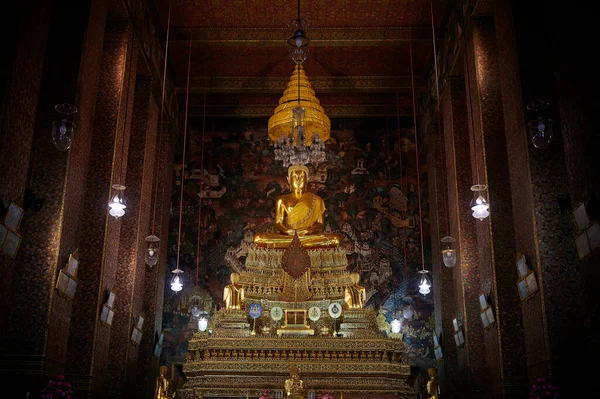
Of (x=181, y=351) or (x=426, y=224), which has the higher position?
(x=426, y=224)

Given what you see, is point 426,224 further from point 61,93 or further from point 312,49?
point 61,93

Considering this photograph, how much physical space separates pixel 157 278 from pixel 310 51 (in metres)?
5.84

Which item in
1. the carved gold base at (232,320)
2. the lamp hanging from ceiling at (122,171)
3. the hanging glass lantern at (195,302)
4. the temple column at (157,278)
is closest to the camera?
the lamp hanging from ceiling at (122,171)

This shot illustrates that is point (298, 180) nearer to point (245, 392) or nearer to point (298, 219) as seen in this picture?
point (298, 219)

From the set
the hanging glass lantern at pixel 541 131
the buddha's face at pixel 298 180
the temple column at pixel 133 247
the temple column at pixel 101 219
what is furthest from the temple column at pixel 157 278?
the hanging glass lantern at pixel 541 131

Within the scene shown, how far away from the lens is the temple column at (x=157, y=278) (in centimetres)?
1181

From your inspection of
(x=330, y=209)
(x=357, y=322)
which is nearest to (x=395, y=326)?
(x=357, y=322)

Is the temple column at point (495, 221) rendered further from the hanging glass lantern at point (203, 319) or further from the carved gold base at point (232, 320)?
the hanging glass lantern at point (203, 319)

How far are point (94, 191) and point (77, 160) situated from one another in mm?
1246

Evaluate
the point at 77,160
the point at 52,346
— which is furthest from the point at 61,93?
the point at 52,346

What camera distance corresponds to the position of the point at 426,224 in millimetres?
14094

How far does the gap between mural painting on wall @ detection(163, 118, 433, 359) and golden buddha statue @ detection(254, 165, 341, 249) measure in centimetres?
131

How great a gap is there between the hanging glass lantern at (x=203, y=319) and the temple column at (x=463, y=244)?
4.57 m

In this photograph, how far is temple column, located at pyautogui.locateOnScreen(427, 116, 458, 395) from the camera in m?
11.4
